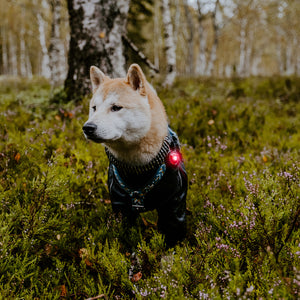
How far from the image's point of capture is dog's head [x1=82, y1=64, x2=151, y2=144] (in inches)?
84.2

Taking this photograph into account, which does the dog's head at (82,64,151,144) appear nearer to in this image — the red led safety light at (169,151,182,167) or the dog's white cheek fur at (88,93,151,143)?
the dog's white cheek fur at (88,93,151,143)

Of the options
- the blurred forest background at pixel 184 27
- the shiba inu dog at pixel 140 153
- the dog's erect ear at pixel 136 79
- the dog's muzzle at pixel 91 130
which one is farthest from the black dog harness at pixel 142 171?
the blurred forest background at pixel 184 27

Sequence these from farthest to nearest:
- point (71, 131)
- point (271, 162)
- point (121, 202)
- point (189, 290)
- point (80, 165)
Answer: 1. point (71, 131)
2. point (271, 162)
3. point (80, 165)
4. point (121, 202)
5. point (189, 290)

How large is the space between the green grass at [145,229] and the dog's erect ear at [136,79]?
1192 mm

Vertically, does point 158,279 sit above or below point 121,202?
below

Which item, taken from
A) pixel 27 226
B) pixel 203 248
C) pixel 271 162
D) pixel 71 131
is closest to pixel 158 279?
pixel 203 248

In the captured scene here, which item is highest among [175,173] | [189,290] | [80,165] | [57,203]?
[175,173]

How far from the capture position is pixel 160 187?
228 cm

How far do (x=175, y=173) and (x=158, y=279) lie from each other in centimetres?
90

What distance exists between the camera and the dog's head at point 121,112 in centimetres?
214

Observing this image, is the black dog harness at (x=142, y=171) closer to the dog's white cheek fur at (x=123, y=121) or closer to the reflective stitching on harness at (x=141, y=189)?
the reflective stitching on harness at (x=141, y=189)

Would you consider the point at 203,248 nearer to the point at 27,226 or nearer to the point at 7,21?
the point at 27,226

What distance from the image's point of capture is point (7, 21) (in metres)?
30.8

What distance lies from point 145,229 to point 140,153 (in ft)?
3.51
